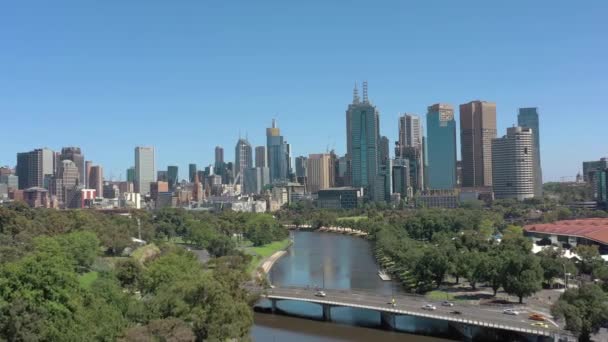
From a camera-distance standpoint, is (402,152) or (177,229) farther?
(402,152)

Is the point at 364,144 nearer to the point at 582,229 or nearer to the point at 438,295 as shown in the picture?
the point at 582,229

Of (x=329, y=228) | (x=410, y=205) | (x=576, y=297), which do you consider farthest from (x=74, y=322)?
(x=410, y=205)

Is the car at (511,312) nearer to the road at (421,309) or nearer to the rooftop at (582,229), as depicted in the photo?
the road at (421,309)

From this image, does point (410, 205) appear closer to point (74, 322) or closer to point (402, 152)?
point (402, 152)

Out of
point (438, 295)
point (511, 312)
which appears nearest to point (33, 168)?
point (438, 295)

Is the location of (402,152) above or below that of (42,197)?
above

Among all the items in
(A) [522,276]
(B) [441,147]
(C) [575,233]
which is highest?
(B) [441,147]

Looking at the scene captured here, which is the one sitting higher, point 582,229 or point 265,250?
point 582,229

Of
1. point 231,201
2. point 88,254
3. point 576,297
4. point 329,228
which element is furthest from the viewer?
point 231,201
